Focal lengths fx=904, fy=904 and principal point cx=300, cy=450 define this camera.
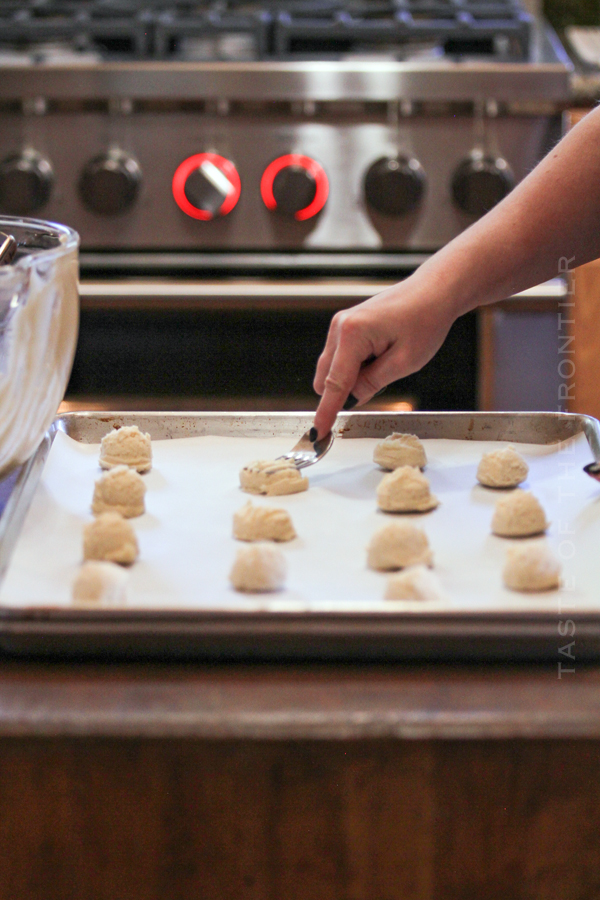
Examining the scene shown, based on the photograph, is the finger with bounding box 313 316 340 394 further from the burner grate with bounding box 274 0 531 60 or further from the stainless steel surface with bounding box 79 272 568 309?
the burner grate with bounding box 274 0 531 60

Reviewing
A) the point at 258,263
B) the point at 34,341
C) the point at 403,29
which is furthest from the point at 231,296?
the point at 34,341

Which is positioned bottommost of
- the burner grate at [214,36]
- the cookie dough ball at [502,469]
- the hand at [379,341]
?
the cookie dough ball at [502,469]

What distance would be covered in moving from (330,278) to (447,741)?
129 cm

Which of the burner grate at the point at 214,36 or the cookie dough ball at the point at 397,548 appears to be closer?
the cookie dough ball at the point at 397,548

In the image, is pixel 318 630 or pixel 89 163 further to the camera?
A: pixel 89 163

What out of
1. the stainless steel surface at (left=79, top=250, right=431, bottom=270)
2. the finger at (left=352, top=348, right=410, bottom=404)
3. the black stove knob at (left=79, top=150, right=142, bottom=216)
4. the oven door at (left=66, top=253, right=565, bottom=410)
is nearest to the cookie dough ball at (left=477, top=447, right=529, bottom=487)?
the finger at (left=352, top=348, right=410, bottom=404)

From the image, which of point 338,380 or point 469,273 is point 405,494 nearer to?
point 338,380

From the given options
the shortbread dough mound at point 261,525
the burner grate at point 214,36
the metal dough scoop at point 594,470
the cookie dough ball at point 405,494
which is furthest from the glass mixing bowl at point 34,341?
the burner grate at point 214,36

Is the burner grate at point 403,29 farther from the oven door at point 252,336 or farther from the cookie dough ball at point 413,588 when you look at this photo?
the cookie dough ball at point 413,588

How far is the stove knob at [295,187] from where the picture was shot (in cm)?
160

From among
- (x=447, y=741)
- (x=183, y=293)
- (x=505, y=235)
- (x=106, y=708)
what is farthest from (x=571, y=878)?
(x=183, y=293)

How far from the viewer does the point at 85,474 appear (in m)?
0.79

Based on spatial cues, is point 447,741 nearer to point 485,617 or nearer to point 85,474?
point 485,617

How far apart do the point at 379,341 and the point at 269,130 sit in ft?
3.12
